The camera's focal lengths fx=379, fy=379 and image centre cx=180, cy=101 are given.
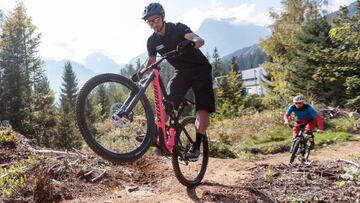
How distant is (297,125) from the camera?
1084cm

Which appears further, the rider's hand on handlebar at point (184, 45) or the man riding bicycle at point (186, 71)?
the man riding bicycle at point (186, 71)

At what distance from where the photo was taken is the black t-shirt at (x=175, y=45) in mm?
5277

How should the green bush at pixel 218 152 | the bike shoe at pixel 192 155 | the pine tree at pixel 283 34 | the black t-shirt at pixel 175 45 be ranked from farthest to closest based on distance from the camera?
the pine tree at pixel 283 34, the green bush at pixel 218 152, the bike shoe at pixel 192 155, the black t-shirt at pixel 175 45

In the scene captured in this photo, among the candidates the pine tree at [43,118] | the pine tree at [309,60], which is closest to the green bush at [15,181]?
the pine tree at [309,60]

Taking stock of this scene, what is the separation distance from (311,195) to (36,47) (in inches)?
1410

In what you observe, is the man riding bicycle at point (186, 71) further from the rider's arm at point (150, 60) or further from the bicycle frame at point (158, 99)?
the bicycle frame at point (158, 99)

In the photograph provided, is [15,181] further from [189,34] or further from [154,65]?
[189,34]

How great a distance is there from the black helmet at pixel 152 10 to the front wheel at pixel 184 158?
1.76 meters

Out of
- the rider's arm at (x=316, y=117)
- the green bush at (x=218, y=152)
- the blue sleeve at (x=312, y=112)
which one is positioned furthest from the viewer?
the green bush at (x=218, y=152)

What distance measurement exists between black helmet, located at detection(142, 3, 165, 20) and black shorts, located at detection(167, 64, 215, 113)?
1.03m

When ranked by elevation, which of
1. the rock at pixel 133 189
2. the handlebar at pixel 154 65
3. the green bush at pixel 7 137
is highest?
the handlebar at pixel 154 65

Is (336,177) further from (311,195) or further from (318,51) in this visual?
(318,51)

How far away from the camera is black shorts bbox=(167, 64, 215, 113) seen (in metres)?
5.48

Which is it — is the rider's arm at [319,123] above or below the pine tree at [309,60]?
below
